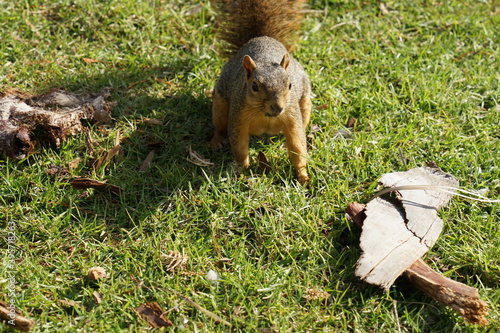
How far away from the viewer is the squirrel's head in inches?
93.4

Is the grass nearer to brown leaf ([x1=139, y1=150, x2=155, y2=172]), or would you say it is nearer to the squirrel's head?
brown leaf ([x1=139, y1=150, x2=155, y2=172])

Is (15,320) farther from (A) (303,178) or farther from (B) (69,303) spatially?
(A) (303,178)

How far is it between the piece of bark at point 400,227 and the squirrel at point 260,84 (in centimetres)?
46

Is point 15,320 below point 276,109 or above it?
below

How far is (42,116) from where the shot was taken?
265cm

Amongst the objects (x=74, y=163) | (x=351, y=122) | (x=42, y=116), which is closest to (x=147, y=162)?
(x=74, y=163)

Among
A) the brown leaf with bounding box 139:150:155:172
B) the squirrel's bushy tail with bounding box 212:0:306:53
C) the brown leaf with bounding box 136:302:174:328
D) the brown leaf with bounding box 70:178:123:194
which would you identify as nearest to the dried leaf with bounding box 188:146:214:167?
the brown leaf with bounding box 139:150:155:172

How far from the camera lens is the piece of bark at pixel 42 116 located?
2.58 m

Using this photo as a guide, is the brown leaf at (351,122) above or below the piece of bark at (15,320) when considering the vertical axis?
above

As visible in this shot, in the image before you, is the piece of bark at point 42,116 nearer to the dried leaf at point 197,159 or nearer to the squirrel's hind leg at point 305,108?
the dried leaf at point 197,159

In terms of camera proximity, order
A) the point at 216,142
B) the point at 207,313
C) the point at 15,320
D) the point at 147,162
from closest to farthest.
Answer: the point at 15,320
the point at 207,313
the point at 147,162
the point at 216,142

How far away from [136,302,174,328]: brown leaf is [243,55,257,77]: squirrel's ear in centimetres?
116

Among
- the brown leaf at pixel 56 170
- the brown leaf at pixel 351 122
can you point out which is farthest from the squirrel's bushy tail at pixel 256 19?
the brown leaf at pixel 56 170

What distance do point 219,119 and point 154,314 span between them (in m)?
1.21
